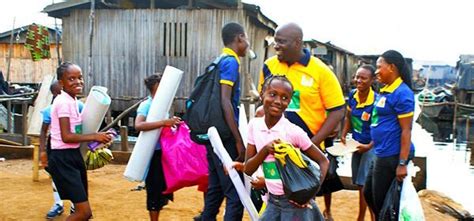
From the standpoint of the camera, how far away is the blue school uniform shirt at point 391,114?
3836 millimetres

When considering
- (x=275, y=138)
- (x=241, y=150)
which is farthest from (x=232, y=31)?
(x=275, y=138)

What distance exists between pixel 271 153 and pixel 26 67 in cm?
2441

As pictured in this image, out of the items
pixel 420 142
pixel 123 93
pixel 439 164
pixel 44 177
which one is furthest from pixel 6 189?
pixel 420 142

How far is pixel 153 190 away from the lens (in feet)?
14.8

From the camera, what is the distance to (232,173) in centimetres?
351

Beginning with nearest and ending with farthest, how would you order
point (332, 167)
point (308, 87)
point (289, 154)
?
point (289, 154) → point (308, 87) → point (332, 167)

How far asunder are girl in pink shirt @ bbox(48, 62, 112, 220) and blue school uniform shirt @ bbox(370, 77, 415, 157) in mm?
2202

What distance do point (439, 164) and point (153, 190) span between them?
10.0m

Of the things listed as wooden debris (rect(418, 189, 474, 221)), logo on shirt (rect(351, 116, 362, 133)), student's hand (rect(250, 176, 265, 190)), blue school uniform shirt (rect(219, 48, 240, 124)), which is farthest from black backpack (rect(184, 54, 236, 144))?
wooden debris (rect(418, 189, 474, 221))

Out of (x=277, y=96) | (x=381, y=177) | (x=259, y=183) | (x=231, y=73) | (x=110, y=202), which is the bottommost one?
(x=110, y=202)

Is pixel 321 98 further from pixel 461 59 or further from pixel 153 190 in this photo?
pixel 461 59

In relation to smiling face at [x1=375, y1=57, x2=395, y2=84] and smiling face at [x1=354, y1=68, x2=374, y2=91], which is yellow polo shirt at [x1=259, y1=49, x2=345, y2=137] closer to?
smiling face at [x1=375, y1=57, x2=395, y2=84]

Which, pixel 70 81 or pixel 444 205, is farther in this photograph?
pixel 444 205

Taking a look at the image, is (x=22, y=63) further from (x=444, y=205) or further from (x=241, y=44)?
(x=241, y=44)
